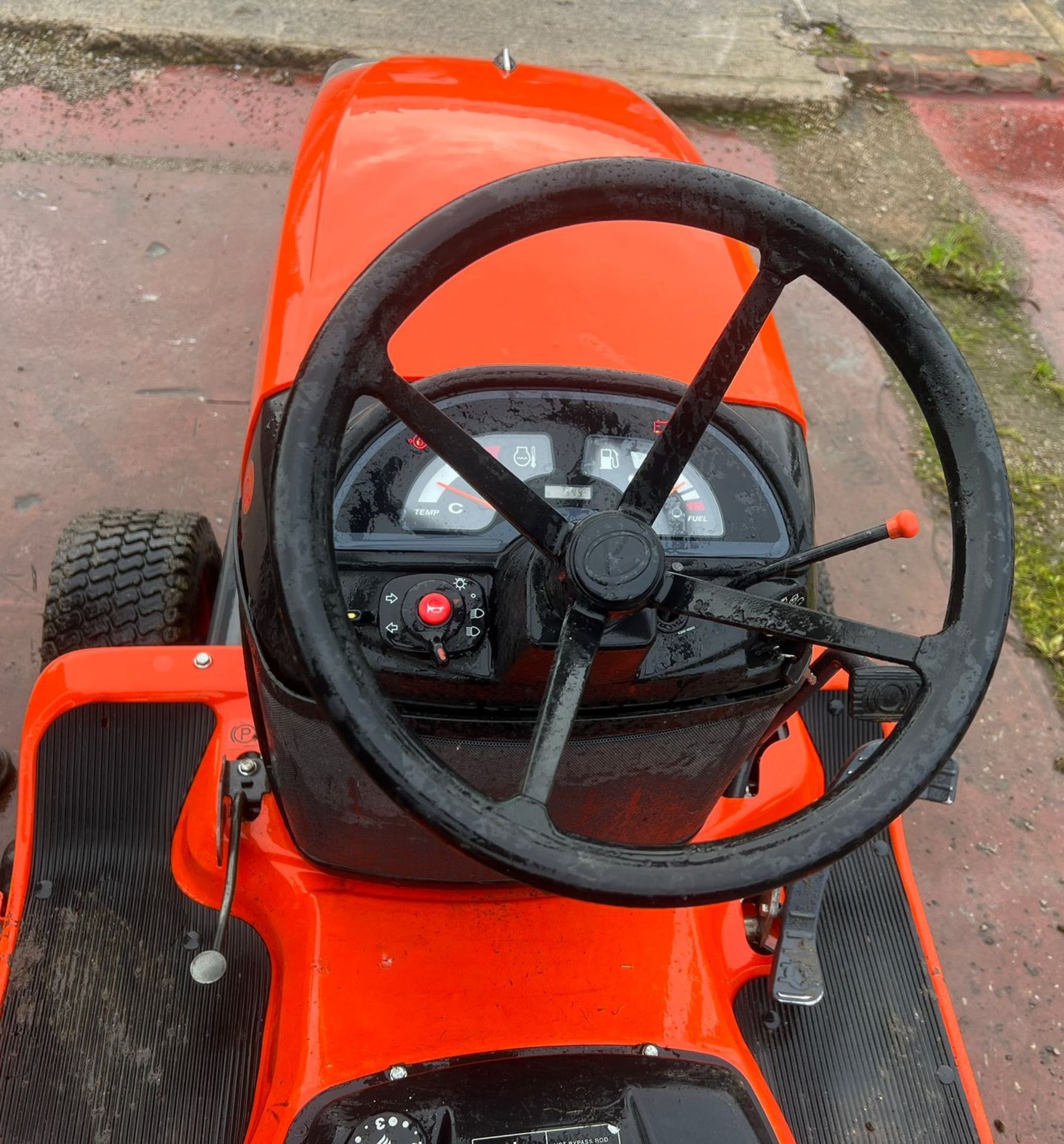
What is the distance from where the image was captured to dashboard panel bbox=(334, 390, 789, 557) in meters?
1.14

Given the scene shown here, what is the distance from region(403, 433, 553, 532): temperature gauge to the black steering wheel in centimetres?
23

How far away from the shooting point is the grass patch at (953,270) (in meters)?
3.45

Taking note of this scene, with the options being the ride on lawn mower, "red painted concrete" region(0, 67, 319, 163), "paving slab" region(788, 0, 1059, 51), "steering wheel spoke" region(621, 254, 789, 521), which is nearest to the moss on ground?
"paving slab" region(788, 0, 1059, 51)

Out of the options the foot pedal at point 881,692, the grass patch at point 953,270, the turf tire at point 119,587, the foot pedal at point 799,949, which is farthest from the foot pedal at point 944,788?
the grass patch at point 953,270

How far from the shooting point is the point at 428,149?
1829 millimetres

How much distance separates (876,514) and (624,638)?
2061 millimetres

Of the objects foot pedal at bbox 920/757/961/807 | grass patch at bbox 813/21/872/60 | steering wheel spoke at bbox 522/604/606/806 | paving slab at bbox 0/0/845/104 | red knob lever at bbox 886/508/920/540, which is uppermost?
red knob lever at bbox 886/508/920/540

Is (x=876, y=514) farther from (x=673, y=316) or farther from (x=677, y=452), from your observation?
(x=677, y=452)

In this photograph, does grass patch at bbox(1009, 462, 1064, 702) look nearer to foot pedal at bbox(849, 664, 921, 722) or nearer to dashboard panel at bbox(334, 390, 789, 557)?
dashboard panel at bbox(334, 390, 789, 557)

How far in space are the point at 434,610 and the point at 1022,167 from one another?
13.0ft

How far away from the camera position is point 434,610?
40.8 inches

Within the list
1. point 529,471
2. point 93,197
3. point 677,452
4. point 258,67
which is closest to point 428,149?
point 529,471

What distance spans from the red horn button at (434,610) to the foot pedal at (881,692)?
420mm

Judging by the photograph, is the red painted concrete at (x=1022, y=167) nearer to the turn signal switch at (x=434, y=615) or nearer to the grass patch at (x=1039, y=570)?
the grass patch at (x=1039, y=570)
